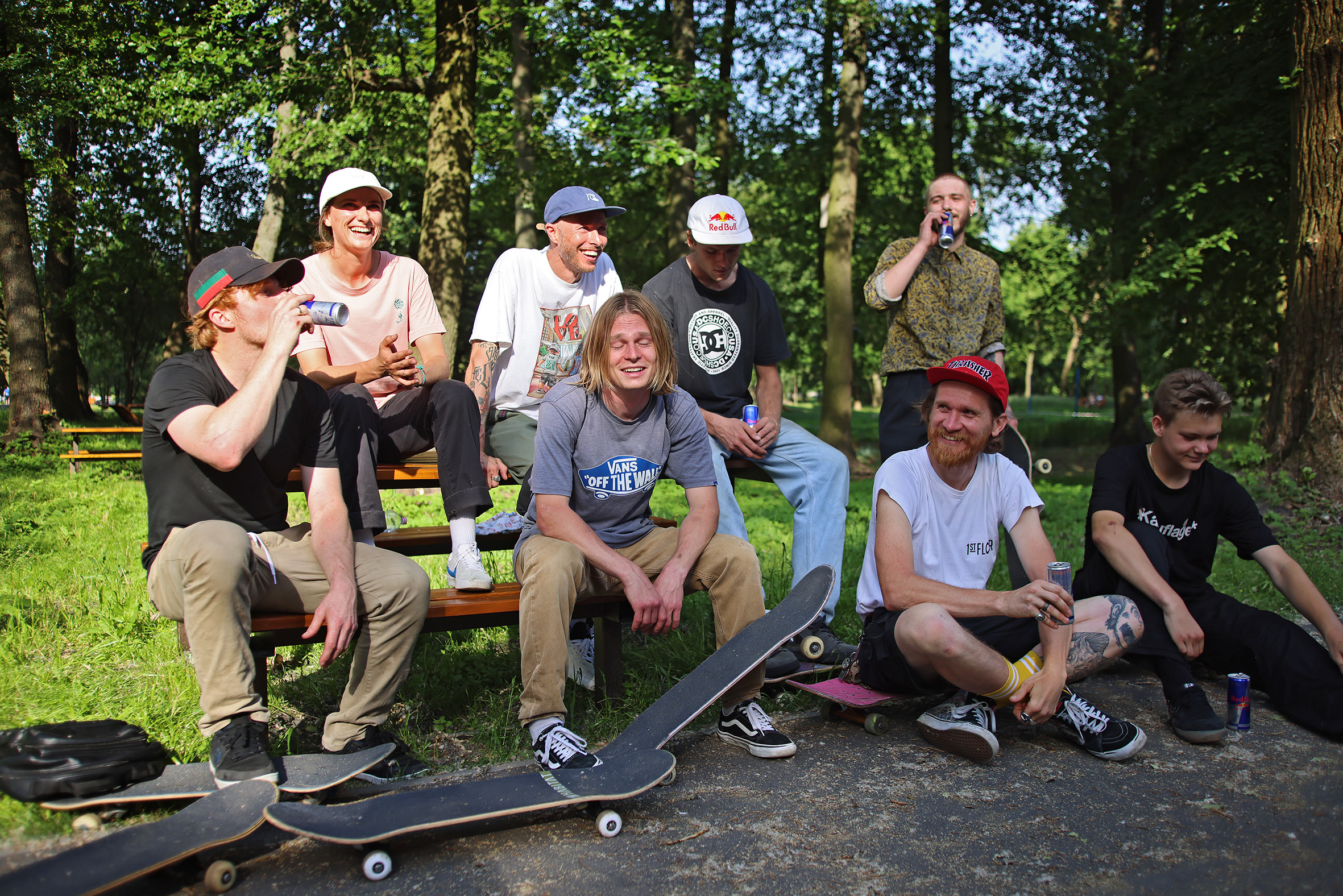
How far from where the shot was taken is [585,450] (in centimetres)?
342

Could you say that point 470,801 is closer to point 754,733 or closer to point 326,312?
point 754,733

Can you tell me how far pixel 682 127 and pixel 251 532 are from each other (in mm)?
11109

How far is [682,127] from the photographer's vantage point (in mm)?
12828

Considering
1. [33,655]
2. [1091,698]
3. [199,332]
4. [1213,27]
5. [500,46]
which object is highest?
[500,46]

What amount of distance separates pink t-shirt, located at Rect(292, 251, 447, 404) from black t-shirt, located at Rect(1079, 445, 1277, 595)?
311 centimetres

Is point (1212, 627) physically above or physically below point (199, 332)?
below

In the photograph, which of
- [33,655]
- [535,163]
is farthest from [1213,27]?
[33,655]

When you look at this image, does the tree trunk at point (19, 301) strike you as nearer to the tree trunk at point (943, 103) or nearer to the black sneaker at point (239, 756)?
the black sneaker at point (239, 756)

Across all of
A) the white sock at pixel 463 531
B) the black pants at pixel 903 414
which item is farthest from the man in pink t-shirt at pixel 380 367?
the black pants at pixel 903 414

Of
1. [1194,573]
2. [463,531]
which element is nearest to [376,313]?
[463,531]

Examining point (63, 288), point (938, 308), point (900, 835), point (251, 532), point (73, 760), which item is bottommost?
point (900, 835)

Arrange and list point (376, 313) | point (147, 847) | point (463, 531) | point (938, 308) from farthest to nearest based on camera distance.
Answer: point (938, 308) → point (376, 313) → point (463, 531) → point (147, 847)

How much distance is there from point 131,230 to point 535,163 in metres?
10.9

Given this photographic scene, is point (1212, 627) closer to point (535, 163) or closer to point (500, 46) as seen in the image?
point (535, 163)
